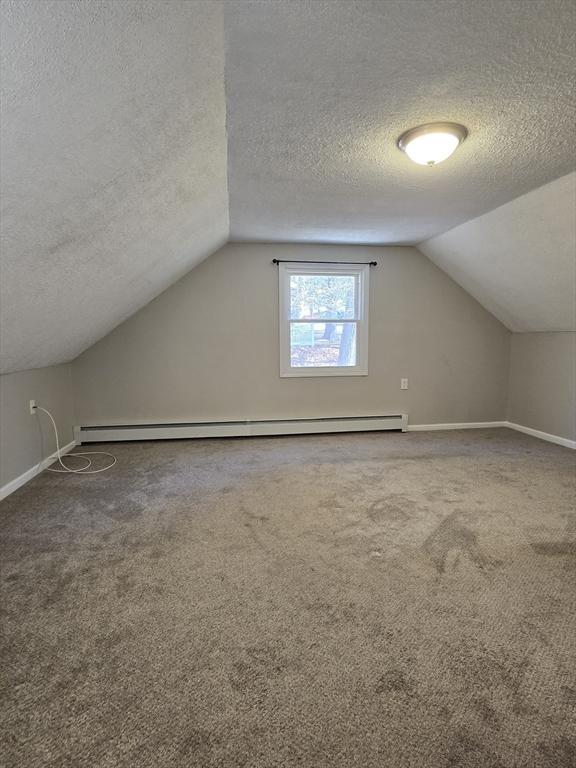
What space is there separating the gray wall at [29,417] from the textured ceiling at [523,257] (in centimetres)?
392

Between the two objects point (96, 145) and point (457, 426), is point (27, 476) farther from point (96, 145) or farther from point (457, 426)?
point (457, 426)

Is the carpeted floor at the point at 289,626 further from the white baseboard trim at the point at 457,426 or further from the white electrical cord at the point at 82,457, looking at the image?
the white baseboard trim at the point at 457,426

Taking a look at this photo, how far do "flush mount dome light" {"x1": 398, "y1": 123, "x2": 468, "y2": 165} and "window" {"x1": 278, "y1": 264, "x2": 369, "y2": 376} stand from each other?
2.21 meters

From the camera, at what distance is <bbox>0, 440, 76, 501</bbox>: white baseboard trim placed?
2.64 m

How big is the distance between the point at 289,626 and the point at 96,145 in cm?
194

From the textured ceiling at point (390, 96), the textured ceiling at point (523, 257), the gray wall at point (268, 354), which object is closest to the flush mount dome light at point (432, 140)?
the textured ceiling at point (390, 96)

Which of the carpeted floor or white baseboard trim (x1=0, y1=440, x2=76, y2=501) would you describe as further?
white baseboard trim (x1=0, y1=440, x2=76, y2=501)

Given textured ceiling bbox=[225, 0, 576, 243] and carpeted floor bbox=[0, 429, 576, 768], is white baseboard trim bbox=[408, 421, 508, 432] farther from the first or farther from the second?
textured ceiling bbox=[225, 0, 576, 243]

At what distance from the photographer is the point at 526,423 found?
4328 millimetres

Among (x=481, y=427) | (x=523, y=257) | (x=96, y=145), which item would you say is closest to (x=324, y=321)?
(x=523, y=257)

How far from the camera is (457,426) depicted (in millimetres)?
4523

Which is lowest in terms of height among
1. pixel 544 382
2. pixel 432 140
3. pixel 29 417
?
pixel 29 417

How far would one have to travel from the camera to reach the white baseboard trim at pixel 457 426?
443 centimetres

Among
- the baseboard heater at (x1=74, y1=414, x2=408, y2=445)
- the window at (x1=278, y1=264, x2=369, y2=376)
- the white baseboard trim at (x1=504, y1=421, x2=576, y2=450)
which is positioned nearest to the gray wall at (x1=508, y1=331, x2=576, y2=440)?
the white baseboard trim at (x1=504, y1=421, x2=576, y2=450)
